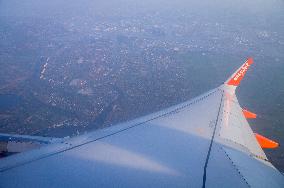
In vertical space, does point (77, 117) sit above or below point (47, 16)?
below

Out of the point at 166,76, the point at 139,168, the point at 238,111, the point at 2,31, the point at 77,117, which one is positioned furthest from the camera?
the point at 2,31

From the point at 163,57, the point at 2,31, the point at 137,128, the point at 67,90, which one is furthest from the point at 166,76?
the point at 2,31

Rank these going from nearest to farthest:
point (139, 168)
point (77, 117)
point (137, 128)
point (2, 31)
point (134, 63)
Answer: point (139, 168) → point (137, 128) → point (77, 117) → point (134, 63) → point (2, 31)

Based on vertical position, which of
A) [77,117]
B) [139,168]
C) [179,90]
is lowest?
[77,117]

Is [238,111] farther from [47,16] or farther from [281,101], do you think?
[47,16]

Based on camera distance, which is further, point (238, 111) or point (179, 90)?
point (179, 90)

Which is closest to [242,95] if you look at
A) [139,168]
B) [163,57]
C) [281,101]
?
[281,101]
